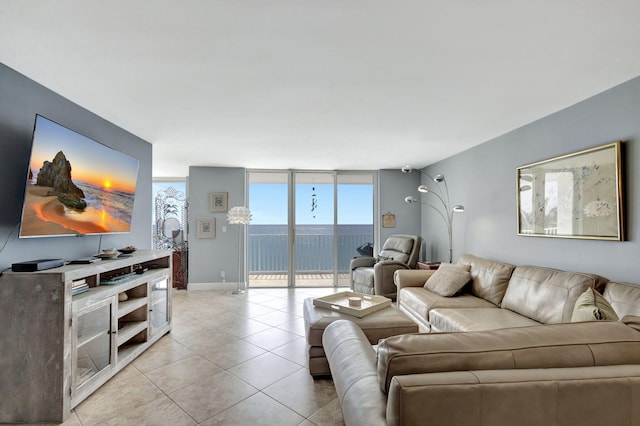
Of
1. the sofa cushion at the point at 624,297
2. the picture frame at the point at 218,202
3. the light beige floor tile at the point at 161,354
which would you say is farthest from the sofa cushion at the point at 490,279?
the picture frame at the point at 218,202

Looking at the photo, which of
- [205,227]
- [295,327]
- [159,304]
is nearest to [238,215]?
→ [205,227]

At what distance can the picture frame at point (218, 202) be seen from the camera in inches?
227

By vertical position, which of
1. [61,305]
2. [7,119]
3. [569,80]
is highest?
[569,80]

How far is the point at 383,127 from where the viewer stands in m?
3.42

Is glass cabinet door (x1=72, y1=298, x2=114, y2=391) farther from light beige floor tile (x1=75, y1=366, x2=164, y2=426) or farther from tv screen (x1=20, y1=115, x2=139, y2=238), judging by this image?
tv screen (x1=20, y1=115, x2=139, y2=238)

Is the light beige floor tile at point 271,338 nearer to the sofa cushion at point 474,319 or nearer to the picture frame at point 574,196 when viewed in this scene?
the sofa cushion at point 474,319

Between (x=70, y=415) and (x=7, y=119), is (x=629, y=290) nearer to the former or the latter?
(x=70, y=415)

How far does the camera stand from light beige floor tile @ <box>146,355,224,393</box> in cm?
243

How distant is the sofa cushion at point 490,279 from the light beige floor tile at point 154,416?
9.63ft

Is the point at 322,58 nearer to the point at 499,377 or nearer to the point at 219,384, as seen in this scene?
the point at 499,377

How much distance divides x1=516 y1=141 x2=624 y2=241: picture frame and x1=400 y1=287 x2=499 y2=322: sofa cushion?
914 millimetres

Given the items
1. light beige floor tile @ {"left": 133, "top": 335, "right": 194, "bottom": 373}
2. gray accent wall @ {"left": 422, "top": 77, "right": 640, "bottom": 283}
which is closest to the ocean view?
gray accent wall @ {"left": 422, "top": 77, "right": 640, "bottom": 283}

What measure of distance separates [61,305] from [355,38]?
250 cm

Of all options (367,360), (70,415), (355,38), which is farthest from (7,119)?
(367,360)
